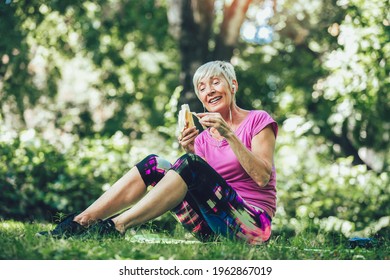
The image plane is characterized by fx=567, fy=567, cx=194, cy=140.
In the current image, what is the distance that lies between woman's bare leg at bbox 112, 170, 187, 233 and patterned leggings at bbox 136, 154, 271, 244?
5 cm

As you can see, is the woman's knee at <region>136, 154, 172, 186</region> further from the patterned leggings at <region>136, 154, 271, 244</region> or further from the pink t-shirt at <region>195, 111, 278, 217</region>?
the pink t-shirt at <region>195, 111, 278, 217</region>

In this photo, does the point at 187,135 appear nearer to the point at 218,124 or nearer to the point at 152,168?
the point at 152,168

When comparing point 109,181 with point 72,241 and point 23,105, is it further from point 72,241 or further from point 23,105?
point 72,241

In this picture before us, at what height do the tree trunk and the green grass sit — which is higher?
the tree trunk

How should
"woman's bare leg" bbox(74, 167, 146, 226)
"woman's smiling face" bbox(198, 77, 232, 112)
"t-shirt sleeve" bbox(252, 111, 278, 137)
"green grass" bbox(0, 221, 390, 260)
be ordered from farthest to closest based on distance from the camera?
1. "woman's smiling face" bbox(198, 77, 232, 112)
2. "t-shirt sleeve" bbox(252, 111, 278, 137)
3. "woman's bare leg" bbox(74, 167, 146, 226)
4. "green grass" bbox(0, 221, 390, 260)

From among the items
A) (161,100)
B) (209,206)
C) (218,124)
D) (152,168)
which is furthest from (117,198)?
(161,100)

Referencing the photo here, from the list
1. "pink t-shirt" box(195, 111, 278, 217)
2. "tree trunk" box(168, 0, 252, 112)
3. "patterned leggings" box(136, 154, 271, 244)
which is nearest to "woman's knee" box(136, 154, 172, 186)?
"patterned leggings" box(136, 154, 271, 244)

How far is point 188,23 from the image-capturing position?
882cm

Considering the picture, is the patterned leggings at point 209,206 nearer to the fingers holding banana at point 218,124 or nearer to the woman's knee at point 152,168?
the woman's knee at point 152,168

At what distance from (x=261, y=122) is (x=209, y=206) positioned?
0.65m

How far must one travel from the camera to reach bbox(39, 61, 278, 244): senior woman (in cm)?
342

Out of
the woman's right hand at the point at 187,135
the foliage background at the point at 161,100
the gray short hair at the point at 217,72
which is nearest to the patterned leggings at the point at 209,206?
the woman's right hand at the point at 187,135

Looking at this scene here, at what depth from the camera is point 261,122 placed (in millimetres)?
3684
